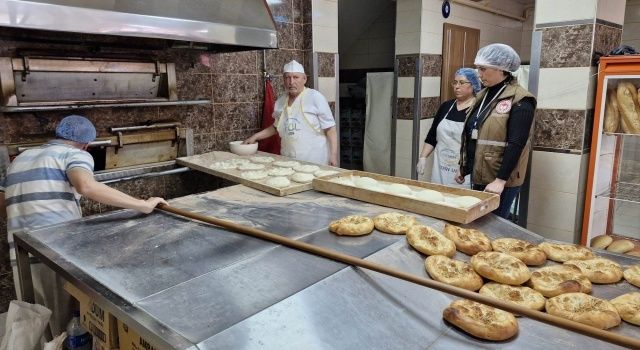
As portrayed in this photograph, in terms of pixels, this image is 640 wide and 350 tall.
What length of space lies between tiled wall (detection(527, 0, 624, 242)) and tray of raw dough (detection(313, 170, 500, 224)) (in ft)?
3.71

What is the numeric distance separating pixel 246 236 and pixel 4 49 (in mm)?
2002

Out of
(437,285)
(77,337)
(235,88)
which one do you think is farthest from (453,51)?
(77,337)

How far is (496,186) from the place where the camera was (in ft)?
7.94

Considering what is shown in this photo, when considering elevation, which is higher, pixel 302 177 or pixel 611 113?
pixel 611 113

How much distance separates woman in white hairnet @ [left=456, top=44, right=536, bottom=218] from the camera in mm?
2441

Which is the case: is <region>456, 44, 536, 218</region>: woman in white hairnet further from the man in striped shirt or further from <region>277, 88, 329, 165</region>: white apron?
the man in striped shirt

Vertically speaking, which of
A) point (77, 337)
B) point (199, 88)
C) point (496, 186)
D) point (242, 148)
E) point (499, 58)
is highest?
point (499, 58)

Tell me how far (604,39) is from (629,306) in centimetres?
219

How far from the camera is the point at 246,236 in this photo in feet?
5.57

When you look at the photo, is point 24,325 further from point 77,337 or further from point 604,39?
point 604,39

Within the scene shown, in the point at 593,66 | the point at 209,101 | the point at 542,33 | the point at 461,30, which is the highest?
the point at 461,30

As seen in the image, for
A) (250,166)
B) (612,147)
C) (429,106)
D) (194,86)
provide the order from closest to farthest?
(612,147) → (250,166) → (194,86) → (429,106)

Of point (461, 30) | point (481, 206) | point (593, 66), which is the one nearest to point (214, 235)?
point (481, 206)

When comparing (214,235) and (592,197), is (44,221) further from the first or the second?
(592,197)
